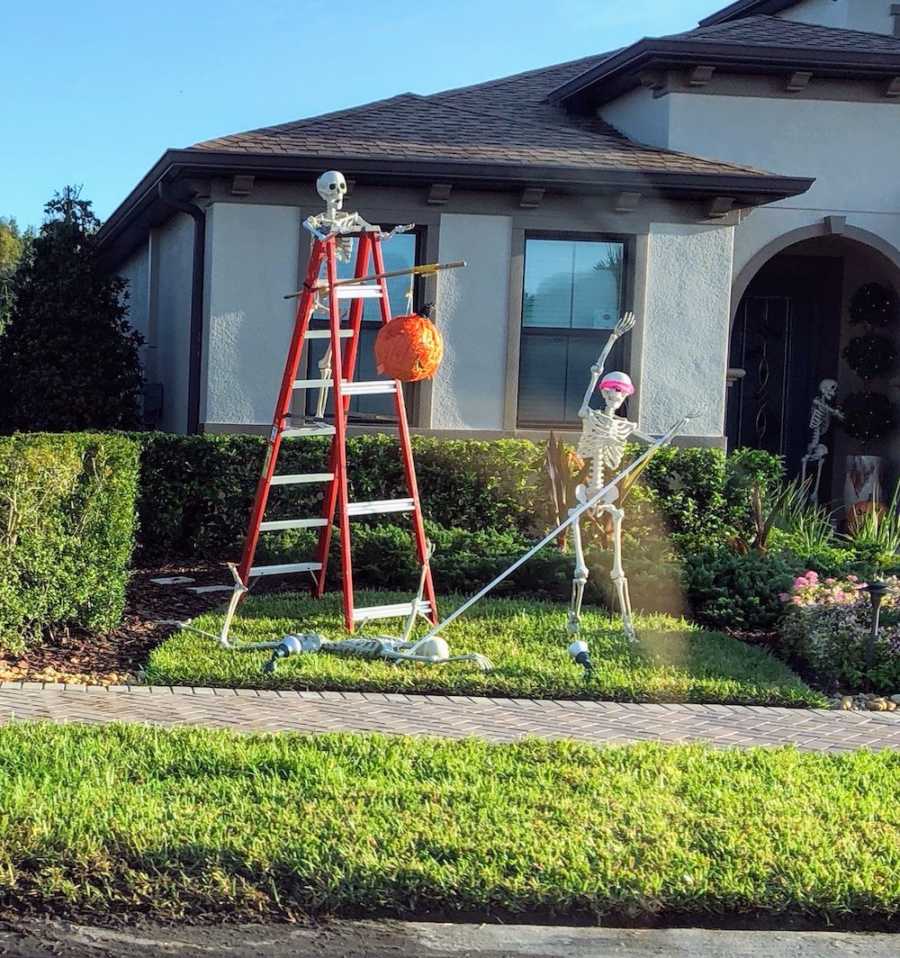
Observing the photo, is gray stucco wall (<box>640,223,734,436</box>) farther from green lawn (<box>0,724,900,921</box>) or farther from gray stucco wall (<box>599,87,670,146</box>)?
green lawn (<box>0,724,900,921</box>)

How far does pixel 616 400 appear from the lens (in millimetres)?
8953

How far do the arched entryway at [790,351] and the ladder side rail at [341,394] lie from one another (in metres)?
7.50

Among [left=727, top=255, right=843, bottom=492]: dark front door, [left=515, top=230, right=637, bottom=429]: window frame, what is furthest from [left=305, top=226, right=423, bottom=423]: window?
[left=727, top=255, right=843, bottom=492]: dark front door

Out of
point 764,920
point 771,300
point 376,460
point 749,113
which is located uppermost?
point 749,113

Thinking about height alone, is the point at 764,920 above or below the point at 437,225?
below

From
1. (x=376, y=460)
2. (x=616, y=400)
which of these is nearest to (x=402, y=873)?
(x=616, y=400)

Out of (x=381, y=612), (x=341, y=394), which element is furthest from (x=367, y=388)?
(x=381, y=612)

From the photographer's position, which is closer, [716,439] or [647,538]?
[647,538]

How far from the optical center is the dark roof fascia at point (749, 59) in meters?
13.7

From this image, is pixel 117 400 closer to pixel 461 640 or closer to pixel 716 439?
pixel 716 439

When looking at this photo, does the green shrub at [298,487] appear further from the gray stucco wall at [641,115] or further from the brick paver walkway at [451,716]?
the brick paver walkway at [451,716]

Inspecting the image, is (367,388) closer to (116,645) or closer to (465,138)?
(116,645)

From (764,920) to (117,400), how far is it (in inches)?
474

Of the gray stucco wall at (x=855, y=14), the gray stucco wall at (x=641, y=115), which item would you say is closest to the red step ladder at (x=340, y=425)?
the gray stucco wall at (x=641, y=115)
